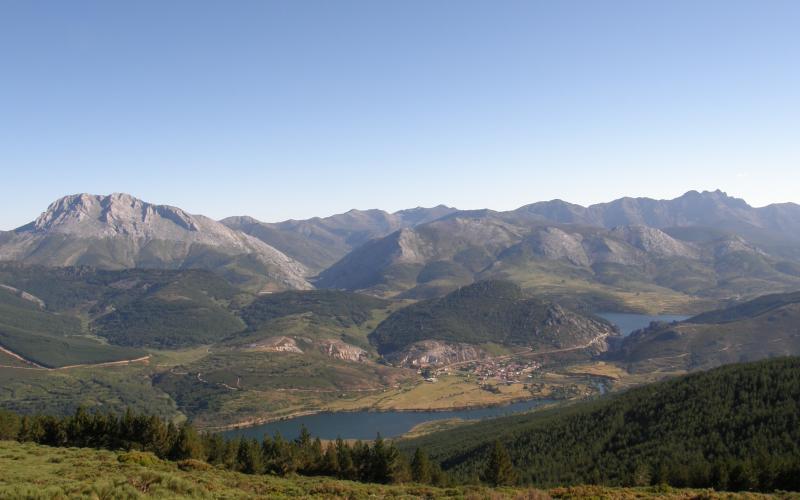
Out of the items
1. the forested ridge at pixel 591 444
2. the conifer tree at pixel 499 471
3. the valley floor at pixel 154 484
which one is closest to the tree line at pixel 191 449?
the forested ridge at pixel 591 444

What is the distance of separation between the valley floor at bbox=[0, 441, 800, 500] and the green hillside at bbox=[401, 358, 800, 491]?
63.2ft

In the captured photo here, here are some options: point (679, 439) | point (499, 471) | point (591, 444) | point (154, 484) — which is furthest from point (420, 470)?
point (679, 439)

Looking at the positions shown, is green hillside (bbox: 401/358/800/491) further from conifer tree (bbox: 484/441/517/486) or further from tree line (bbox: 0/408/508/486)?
tree line (bbox: 0/408/508/486)

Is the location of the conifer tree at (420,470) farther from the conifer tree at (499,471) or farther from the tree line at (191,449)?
the conifer tree at (499,471)

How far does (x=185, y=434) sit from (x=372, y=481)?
26.6m

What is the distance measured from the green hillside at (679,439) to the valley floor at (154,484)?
19.3 metres

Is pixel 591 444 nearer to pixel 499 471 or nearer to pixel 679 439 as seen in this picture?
pixel 679 439

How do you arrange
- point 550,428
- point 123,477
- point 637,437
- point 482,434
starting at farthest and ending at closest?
point 482,434, point 550,428, point 637,437, point 123,477

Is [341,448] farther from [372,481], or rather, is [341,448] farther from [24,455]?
[24,455]

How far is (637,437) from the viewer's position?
12025 cm

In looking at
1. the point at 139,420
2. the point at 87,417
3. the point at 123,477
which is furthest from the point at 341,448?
the point at 123,477

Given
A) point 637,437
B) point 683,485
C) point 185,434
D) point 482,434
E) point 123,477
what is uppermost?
point 123,477

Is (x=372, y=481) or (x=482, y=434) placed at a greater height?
(x=372, y=481)

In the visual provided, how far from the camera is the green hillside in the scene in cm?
7444
